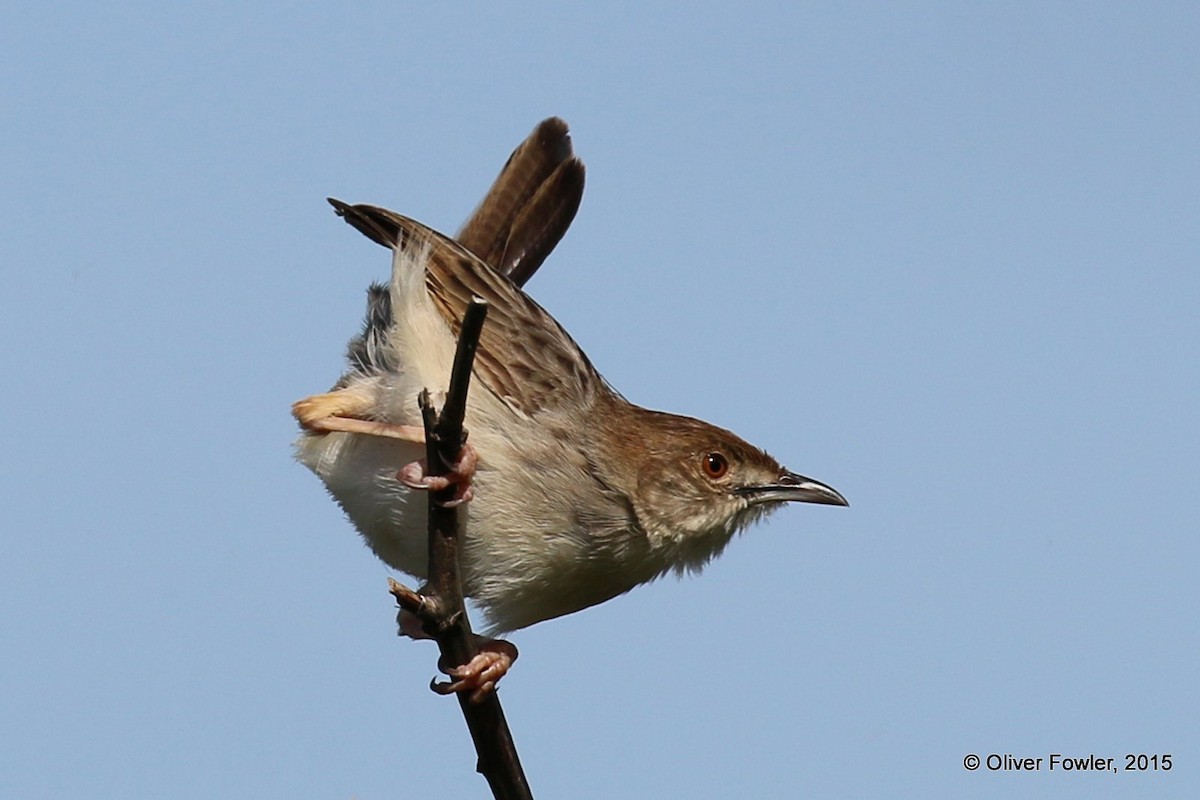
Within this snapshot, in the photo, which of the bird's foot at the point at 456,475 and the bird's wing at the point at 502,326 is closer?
the bird's foot at the point at 456,475

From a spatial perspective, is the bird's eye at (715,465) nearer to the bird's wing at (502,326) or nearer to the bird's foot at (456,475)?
the bird's wing at (502,326)

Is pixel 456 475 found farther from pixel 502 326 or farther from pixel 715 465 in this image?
pixel 715 465

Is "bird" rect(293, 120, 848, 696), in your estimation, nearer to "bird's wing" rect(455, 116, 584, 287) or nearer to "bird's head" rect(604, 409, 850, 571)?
"bird's head" rect(604, 409, 850, 571)

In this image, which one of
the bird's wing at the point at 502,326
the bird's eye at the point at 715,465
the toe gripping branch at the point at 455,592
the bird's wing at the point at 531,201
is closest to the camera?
the toe gripping branch at the point at 455,592

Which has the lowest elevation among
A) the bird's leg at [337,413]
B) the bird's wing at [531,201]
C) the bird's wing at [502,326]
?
the bird's leg at [337,413]

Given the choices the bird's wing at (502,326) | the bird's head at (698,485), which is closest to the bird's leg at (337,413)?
the bird's wing at (502,326)

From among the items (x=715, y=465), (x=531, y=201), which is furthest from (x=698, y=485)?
(x=531, y=201)

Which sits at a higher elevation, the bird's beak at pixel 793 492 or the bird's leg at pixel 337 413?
the bird's leg at pixel 337 413

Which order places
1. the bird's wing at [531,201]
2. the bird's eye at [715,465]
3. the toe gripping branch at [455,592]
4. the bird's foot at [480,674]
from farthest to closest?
1. the bird's wing at [531,201]
2. the bird's eye at [715,465]
3. the bird's foot at [480,674]
4. the toe gripping branch at [455,592]
